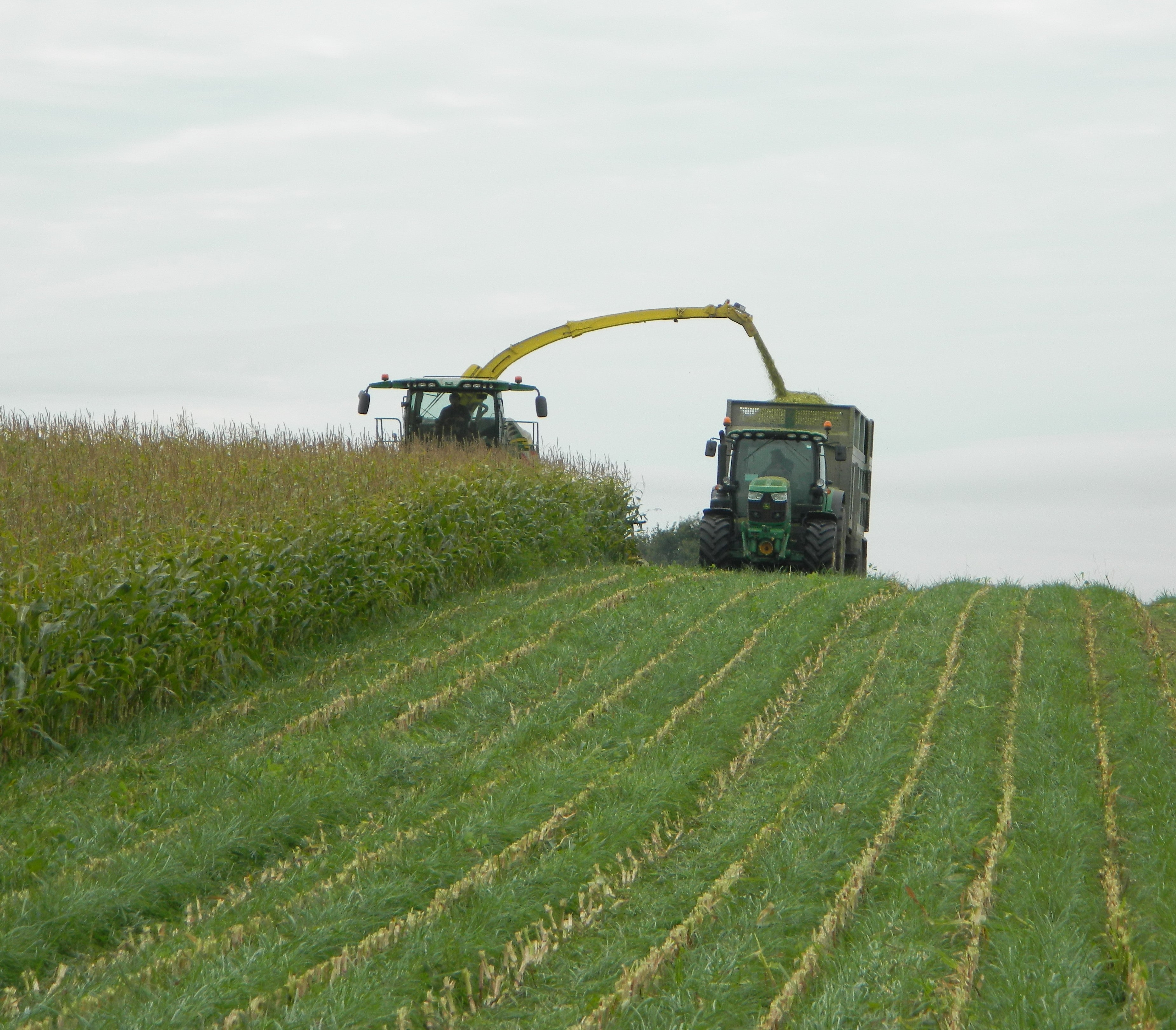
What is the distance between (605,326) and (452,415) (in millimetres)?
4769

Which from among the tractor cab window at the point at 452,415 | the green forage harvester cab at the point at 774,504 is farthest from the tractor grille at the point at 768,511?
the tractor cab window at the point at 452,415

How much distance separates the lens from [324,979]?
4.48 m

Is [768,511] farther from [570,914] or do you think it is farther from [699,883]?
[570,914]

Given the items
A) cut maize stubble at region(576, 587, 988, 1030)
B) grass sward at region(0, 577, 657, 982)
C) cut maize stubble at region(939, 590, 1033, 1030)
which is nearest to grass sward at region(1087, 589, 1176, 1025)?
cut maize stubble at region(939, 590, 1033, 1030)

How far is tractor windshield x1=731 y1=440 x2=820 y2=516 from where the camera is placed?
17.3 m

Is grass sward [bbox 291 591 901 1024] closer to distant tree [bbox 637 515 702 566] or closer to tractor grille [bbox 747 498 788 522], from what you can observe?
tractor grille [bbox 747 498 788 522]

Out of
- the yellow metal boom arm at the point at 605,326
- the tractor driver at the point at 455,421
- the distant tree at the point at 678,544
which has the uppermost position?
the yellow metal boom arm at the point at 605,326

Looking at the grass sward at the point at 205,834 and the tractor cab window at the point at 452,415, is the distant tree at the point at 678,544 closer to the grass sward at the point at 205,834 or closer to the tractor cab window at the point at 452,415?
the tractor cab window at the point at 452,415

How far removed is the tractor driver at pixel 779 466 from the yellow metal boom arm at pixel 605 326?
17.2 feet

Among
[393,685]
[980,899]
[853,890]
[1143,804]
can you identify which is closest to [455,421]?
[393,685]

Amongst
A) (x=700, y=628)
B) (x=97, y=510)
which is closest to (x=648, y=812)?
(x=700, y=628)

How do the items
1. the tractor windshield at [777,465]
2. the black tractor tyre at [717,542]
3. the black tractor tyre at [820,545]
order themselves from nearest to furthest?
1. the black tractor tyre at [820,545]
2. the black tractor tyre at [717,542]
3. the tractor windshield at [777,465]

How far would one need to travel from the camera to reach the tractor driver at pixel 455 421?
19.6 meters

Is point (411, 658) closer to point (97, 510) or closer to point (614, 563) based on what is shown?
point (97, 510)
